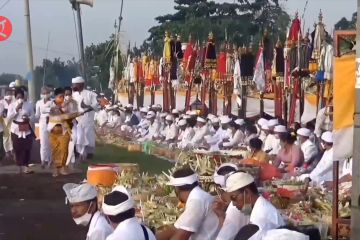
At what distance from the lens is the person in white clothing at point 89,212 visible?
5.98 meters

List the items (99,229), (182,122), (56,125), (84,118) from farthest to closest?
(182,122) < (84,118) < (56,125) < (99,229)

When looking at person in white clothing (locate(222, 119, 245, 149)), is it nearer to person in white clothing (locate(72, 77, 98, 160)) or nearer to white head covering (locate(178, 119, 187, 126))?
person in white clothing (locate(72, 77, 98, 160))

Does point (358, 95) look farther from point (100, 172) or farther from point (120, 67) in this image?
point (120, 67)

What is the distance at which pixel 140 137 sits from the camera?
25.8 metres

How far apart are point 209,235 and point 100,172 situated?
4.26 meters

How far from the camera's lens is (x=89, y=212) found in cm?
623

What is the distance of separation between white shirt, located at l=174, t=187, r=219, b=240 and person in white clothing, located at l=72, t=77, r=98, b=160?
9.93 metres

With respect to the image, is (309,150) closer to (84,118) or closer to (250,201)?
(250,201)

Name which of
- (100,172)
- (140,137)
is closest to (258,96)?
(140,137)


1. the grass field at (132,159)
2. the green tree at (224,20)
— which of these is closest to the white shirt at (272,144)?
the grass field at (132,159)

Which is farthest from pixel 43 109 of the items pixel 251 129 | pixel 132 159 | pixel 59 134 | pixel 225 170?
pixel 225 170

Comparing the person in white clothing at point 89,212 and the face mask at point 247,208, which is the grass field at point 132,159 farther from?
the person in white clothing at point 89,212

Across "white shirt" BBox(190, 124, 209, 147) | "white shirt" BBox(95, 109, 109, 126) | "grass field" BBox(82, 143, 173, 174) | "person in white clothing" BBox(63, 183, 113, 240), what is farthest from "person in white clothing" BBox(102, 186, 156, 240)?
"white shirt" BBox(95, 109, 109, 126)

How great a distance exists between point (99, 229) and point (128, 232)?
1.57 feet
